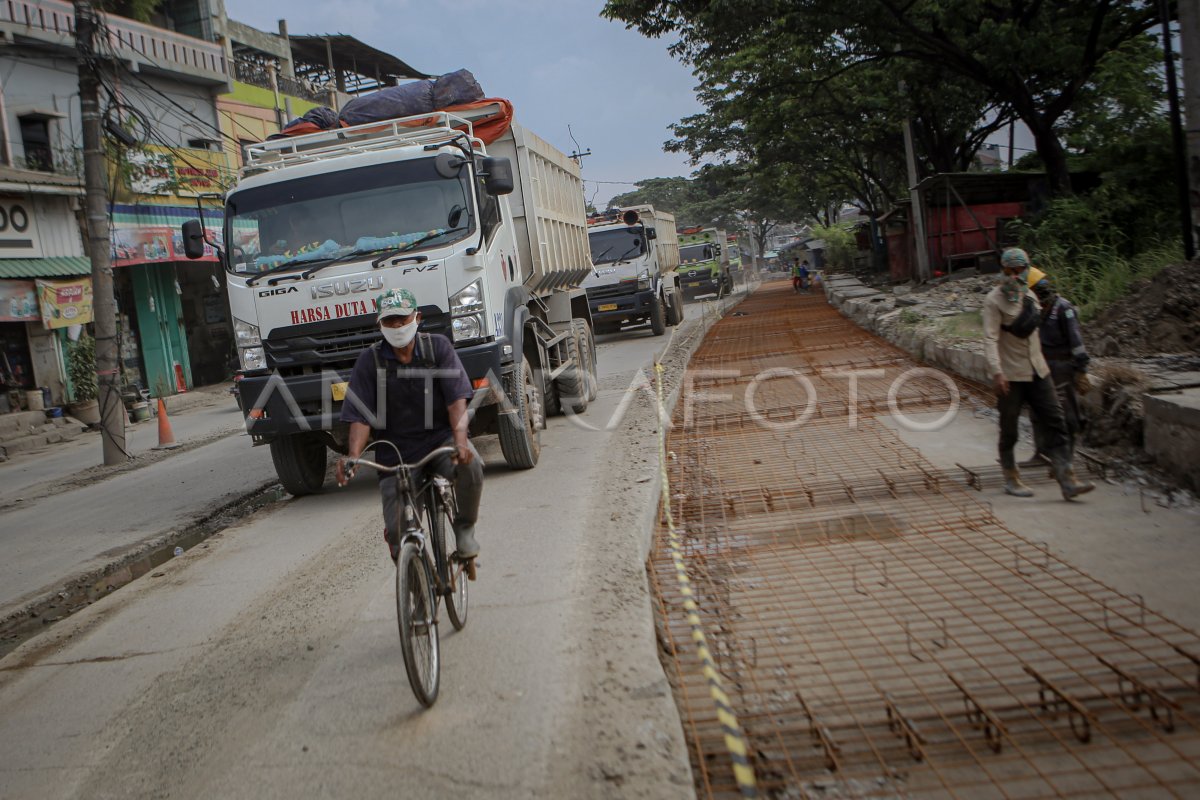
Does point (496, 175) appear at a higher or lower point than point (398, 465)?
higher

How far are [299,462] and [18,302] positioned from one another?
12714 mm

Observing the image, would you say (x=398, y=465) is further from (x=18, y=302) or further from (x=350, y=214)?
(x=18, y=302)

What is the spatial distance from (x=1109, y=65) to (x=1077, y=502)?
622 inches

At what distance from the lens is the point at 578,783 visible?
10.5 feet

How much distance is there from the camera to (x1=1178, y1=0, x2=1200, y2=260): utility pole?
9.61 metres

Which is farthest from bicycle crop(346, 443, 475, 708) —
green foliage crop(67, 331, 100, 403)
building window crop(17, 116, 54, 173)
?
building window crop(17, 116, 54, 173)

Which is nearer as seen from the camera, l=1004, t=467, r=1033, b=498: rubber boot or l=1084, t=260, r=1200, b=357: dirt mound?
l=1004, t=467, r=1033, b=498: rubber boot

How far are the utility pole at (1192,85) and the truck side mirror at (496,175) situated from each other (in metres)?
6.93

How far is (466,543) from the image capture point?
4.68 m

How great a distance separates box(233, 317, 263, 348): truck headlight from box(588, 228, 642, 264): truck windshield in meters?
14.5

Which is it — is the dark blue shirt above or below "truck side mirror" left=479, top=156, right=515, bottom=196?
below

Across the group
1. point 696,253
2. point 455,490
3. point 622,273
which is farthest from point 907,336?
point 696,253

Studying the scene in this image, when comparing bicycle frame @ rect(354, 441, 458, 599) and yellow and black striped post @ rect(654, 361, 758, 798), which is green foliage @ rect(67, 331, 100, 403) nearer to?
yellow and black striped post @ rect(654, 361, 758, 798)

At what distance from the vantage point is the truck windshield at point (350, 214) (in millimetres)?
7824
